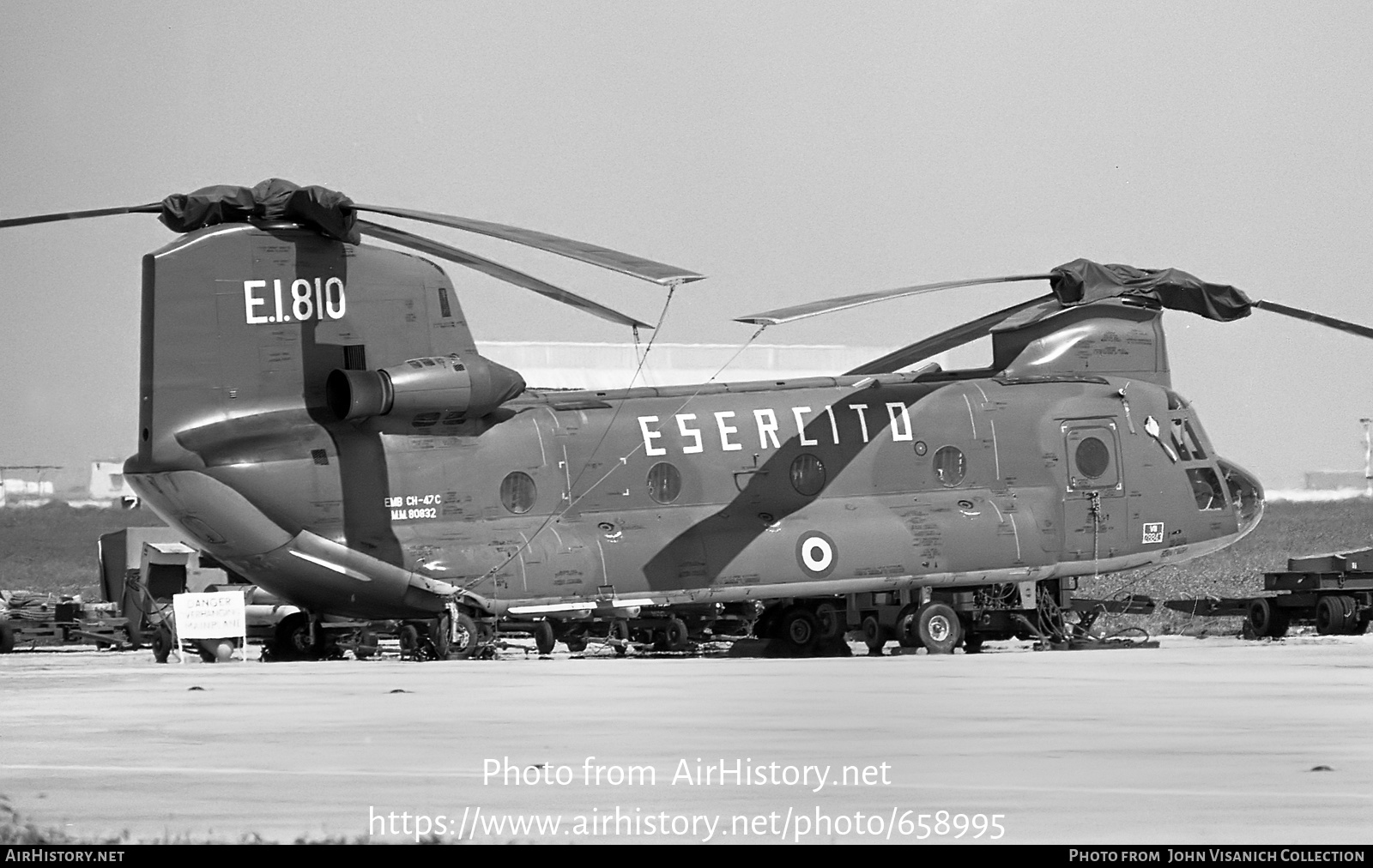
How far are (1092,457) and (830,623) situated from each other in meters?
4.64

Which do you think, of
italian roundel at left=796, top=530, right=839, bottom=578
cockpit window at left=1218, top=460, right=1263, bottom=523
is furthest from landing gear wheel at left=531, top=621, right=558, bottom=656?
cockpit window at left=1218, top=460, right=1263, bottom=523

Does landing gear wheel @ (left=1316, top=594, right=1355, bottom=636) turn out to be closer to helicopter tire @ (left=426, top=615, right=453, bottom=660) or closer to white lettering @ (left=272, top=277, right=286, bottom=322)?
helicopter tire @ (left=426, top=615, right=453, bottom=660)

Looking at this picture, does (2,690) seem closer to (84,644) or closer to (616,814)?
(616,814)

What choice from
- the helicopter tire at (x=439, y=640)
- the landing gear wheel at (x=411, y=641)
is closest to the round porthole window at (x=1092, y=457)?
the helicopter tire at (x=439, y=640)

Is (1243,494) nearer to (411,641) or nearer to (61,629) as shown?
(411,641)

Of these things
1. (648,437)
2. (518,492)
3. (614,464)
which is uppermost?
(648,437)

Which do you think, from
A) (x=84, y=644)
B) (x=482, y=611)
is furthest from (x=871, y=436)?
(x=84, y=644)

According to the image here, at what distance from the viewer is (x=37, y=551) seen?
60.4m

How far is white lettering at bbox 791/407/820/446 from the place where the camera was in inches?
971

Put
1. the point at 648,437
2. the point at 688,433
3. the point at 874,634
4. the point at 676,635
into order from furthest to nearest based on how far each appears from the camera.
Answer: the point at 676,635, the point at 874,634, the point at 688,433, the point at 648,437

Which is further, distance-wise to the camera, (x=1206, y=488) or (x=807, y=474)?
(x=1206, y=488)

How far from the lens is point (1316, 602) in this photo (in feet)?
92.0

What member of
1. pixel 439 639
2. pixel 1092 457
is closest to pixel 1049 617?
pixel 1092 457

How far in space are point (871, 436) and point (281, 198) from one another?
8881mm
